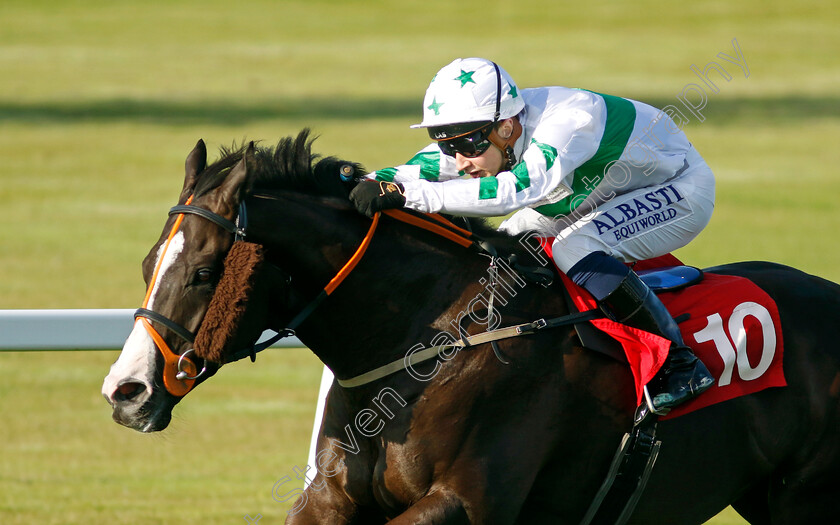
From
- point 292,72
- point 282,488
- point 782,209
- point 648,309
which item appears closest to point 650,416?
point 648,309

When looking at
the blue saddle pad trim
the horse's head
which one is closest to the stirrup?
the blue saddle pad trim

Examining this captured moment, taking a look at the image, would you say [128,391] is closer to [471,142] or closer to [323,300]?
[323,300]

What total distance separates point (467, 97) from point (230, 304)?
110 centimetres

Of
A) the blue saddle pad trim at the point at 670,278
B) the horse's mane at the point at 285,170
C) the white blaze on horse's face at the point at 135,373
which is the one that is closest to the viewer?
the white blaze on horse's face at the point at 135,373

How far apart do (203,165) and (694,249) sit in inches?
456

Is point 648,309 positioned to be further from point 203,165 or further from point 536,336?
point 203,165

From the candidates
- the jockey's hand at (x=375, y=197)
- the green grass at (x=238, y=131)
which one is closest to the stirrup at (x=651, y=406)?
the jockey's hand at (x=375, y=197)

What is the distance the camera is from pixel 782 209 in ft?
55.3

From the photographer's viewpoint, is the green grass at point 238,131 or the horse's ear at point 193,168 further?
the green grass at point 238,131

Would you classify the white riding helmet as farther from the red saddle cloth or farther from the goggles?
the red saddle cloth

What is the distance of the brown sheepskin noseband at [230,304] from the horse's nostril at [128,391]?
0.63 feet

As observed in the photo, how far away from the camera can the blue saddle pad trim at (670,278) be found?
13.8 feet

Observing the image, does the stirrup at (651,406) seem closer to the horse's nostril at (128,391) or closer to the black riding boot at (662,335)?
the black riding boot at (662,335)

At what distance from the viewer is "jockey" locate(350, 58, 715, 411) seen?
370 cm
